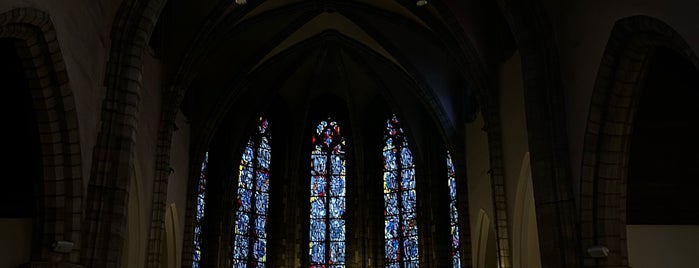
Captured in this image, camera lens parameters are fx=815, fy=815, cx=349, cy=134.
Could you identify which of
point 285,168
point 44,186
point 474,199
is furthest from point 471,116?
point 44,186

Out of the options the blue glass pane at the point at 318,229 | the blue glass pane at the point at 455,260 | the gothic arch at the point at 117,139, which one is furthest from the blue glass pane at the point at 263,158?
the gothic arch at the point at 117,139

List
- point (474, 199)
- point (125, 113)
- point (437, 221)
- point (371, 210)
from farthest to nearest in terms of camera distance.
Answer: point (371, 210) < point (437, 221) < point (474, 199) < point (125, 113)

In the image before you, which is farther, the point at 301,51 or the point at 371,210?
the point at 371,210

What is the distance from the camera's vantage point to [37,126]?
1003cm

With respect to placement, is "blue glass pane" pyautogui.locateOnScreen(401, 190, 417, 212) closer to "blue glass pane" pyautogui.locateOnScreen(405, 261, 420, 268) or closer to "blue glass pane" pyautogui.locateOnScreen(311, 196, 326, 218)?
"blue glass pane" pyautogui.locateOnScreen(405, 261, 420, 268)

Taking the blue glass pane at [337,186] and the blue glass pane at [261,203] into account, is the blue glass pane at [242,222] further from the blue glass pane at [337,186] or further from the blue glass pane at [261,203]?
the blue glass pane at [337,186]

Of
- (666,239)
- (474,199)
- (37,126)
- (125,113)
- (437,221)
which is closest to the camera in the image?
(37,126)

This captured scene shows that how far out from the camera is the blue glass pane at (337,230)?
22.0m

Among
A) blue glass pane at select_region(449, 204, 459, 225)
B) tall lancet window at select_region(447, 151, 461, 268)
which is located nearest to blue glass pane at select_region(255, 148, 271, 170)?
tall lancet window at select_region(447, 151, 461, 268)

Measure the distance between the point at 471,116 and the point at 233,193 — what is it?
6.49m

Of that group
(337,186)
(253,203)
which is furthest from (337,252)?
(253,203)

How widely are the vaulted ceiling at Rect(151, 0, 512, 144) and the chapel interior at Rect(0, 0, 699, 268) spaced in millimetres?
49

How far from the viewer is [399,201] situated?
71.2ft

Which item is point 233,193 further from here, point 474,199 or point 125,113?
point 125,113
